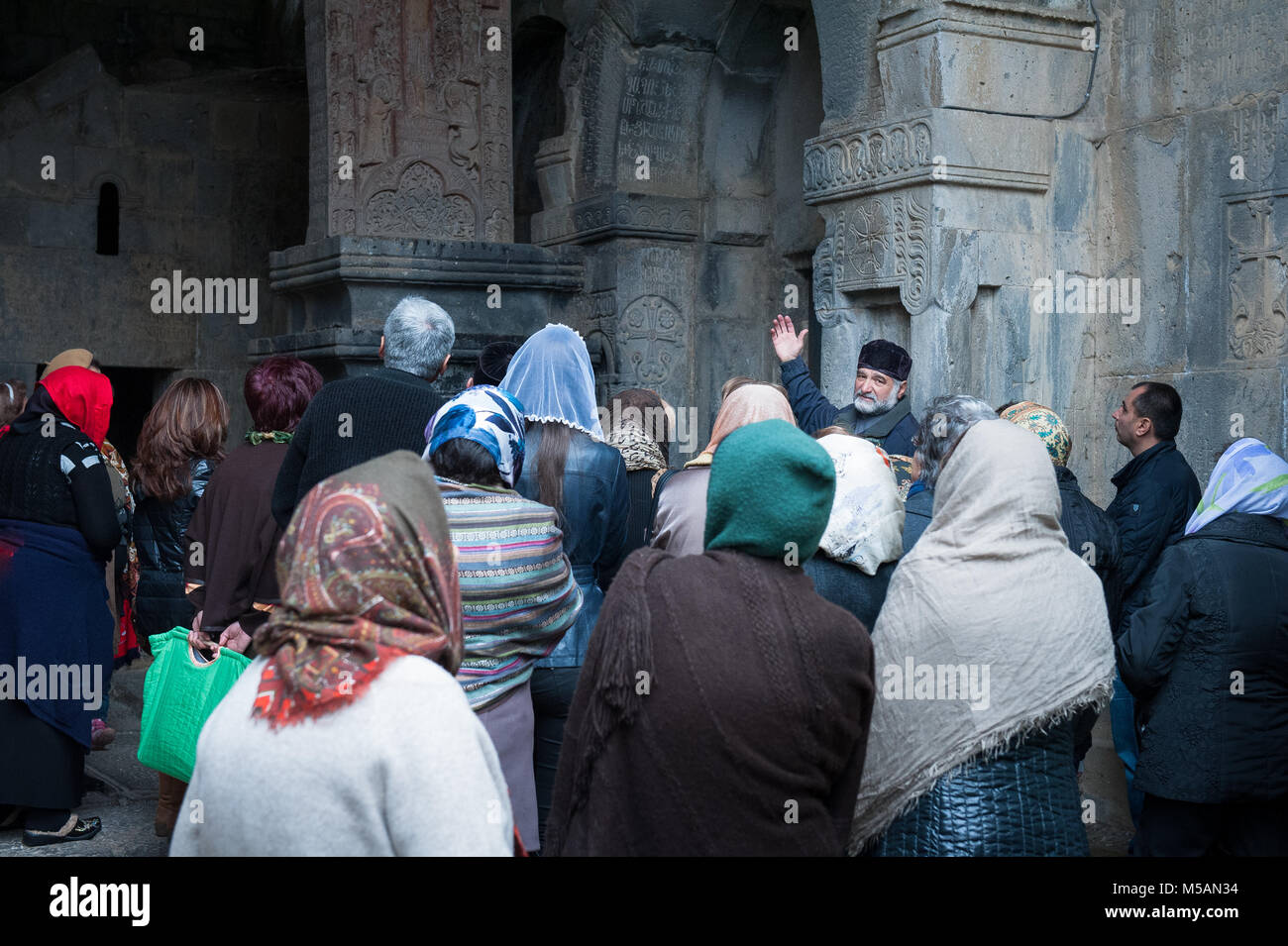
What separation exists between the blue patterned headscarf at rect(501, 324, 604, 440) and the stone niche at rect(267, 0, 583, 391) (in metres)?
2.98

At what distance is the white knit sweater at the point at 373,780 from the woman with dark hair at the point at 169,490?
276 cm

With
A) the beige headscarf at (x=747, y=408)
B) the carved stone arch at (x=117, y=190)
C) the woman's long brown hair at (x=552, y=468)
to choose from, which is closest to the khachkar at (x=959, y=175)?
the beige headscarf at (x=747, y=408)

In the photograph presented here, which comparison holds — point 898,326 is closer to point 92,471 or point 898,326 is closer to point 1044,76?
point 1044,76

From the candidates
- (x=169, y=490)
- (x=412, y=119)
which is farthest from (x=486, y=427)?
(x=412, y=119)

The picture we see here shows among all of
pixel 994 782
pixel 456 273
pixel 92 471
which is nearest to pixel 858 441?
pixel 994 782

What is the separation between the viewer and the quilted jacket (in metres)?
2.48

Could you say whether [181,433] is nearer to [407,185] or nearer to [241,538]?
[241,538]

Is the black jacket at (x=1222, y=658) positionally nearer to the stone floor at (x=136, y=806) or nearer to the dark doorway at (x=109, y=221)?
the stone floor at (x=136, y=806)

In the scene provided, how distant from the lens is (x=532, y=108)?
8.61 m

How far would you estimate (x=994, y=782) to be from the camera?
251 cm

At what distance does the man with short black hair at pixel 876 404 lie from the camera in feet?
14.8

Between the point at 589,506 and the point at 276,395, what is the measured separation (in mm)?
1150

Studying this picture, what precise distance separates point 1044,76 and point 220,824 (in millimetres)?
4822

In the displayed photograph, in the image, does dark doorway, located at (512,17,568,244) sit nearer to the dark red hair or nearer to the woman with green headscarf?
the dark red hair
